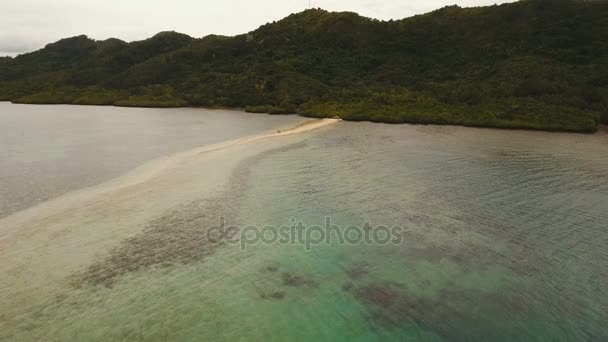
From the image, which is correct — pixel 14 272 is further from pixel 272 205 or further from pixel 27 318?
pixel 272 205

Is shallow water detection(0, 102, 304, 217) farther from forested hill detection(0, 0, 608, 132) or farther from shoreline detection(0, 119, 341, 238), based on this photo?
forested hill detection(0, 0, 608, 132)

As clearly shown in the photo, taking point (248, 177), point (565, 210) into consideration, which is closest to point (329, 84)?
point (248, 177)

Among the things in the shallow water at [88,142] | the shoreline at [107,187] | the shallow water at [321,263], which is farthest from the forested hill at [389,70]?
the shallow water at [321,263]

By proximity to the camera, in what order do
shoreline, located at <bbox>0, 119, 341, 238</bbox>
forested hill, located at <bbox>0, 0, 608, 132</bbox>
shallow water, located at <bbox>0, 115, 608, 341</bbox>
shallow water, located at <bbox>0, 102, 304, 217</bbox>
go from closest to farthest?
shallow water, located at <bbox>0, 115, 608, 341</bbox>
shoreline, located at <bbox>0, 119, 341, 238</bbox>
shallow water, located at <bbox>0, 102, 304, 217</bbox>
forested hill, located at <bbox>0, 0, 608, 132</bbox>

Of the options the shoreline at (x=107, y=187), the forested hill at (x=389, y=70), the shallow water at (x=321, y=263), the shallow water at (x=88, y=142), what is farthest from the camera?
the forested hill at (x=389, y=70)

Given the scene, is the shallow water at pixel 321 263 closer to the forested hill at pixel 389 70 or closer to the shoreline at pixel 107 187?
the shoreline at pixel 107 187

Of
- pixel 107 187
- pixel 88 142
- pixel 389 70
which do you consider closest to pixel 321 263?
pixel 107 187

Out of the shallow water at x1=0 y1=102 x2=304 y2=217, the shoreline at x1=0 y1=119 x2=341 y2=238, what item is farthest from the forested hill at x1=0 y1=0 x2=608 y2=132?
the shoreline at x1=0 y1=119 x2=341 y2=238
